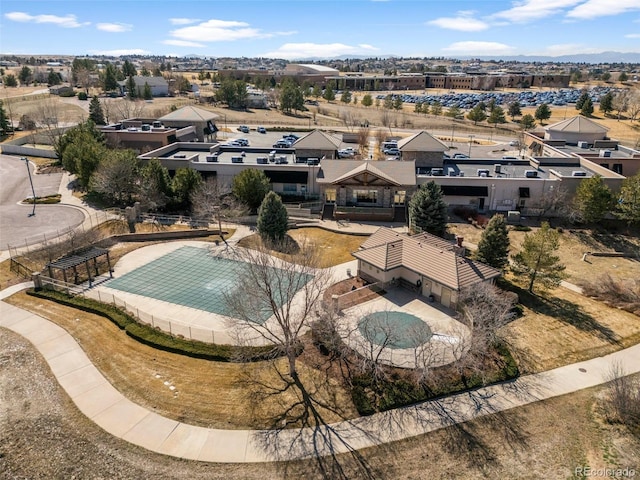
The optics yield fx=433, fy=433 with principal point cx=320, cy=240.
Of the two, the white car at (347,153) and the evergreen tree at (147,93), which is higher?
the evergreen tree at (147,93)

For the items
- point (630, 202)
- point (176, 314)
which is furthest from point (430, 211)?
point (176, 314)

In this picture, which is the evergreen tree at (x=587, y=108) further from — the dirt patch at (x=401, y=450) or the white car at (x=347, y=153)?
the dirt patch at (x=401, y=450)

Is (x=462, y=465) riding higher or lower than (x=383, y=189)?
lower

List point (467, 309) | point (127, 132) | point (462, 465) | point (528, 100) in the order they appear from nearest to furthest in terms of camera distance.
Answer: point (462, 465)
point (467, 309)
point (127, 132)
point (528, 100)

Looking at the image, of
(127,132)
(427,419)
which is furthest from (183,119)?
(427,419)

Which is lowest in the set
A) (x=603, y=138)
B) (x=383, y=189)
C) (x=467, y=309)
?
(x=467, y=309)

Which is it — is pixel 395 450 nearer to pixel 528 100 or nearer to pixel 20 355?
pixel 20 355

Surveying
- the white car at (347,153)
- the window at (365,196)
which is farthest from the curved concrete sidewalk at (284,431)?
the white car at (347,153)

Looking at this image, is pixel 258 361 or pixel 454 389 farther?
pixel 258 361
